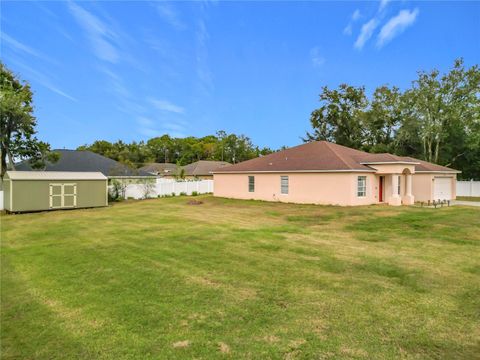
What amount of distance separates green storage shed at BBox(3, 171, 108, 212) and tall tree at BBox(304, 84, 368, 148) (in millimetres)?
34305

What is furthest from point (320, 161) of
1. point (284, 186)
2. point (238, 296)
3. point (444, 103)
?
point (444, 103)

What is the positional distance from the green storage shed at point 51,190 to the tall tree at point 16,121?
4.51 m

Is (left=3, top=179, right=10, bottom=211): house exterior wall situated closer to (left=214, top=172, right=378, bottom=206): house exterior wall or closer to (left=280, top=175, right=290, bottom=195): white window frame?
(left=214, top=172, right=378, bottom=206): house exterior wall

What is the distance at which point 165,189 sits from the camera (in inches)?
1299

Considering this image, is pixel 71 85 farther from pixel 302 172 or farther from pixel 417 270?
pixel 417 270

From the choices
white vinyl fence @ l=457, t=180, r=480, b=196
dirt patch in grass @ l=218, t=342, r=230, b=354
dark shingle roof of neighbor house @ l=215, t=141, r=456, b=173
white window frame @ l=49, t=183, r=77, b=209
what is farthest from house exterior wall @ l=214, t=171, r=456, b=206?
dirt patch in grass @ l=218, t=342, r=230, b=354

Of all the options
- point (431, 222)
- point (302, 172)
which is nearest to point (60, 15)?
point (302, 172)

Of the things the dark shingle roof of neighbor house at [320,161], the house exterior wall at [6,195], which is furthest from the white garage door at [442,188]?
the house exterior wall at [6,195]

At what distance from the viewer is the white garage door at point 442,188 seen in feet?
85.6

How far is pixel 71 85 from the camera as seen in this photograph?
863 inches

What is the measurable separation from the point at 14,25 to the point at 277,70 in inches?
684

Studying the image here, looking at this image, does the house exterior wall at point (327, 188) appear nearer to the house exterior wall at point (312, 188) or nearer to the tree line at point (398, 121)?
the house exterior wall at point (312, 188)

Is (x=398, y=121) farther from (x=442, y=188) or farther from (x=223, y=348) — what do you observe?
(x=223, y=348)

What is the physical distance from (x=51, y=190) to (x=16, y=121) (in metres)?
6.61
